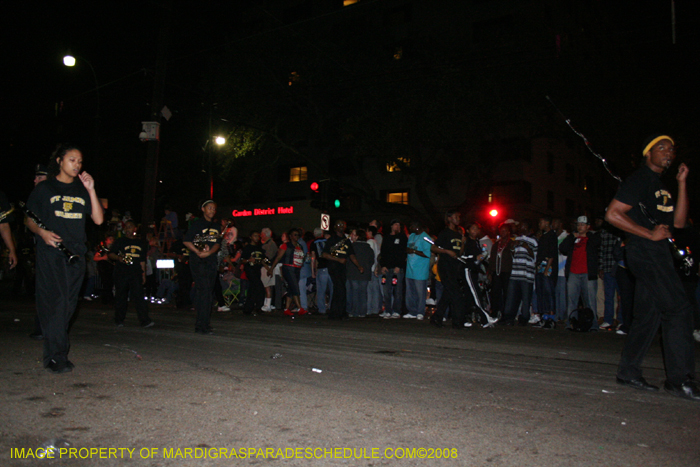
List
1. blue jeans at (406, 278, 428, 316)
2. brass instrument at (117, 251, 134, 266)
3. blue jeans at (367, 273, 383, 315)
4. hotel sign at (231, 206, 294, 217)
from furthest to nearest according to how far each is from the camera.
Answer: hotel sign at (231, 206, 294, 217), blue jeans at (367, 273, 383, 315), blue jeans at (406, 278, 428, 316), brass instrument at (117, 251, 134, 266)

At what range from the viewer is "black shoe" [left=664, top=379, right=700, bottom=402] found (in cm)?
421

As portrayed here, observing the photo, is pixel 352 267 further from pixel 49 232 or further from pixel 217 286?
pixel 49 232

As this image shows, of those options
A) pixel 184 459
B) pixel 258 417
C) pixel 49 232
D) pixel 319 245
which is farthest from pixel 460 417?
pixel 319 245

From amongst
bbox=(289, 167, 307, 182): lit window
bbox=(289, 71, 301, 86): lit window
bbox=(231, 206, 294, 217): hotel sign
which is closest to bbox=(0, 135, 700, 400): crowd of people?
bbox=(289, 71, 301, 86): lit window

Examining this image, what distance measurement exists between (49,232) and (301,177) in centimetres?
4264

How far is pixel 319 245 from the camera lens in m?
13.4

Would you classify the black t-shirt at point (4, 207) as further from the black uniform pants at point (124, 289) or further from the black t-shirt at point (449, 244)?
the black t-shirt at point (449, 244)

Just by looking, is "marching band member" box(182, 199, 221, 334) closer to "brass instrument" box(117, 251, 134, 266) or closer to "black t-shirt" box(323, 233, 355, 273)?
"brass instrument" box(117, 251, 134, 266)

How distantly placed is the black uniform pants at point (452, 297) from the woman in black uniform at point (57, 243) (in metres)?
6.10

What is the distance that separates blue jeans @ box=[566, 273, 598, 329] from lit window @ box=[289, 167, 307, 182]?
37470 millimetres

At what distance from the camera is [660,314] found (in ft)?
14.6

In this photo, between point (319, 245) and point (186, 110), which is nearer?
point (319, 245)

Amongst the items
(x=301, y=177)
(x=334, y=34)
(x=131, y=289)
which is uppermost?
(x=334, y=34)

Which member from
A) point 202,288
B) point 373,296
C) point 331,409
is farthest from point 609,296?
point 331,409
